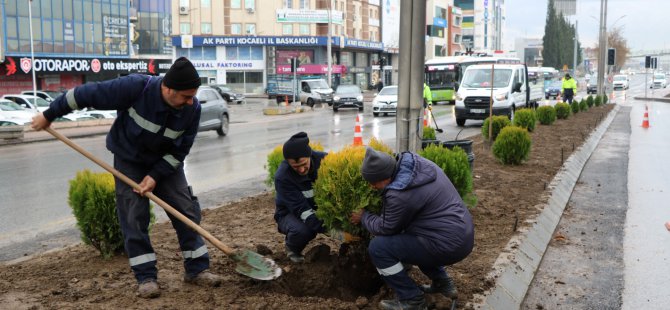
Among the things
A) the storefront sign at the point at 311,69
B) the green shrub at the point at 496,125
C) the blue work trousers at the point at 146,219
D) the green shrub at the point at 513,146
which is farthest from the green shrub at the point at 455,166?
the storefront sign at the point at 311,69

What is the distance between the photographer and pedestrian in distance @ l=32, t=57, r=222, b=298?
4.59 meters

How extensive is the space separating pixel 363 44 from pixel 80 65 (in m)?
40.8

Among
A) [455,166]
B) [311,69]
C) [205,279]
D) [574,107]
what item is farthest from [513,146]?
[311,69]

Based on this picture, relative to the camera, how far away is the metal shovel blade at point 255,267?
481 centimetres

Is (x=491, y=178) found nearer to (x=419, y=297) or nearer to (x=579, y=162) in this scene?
(x=579, y=162)

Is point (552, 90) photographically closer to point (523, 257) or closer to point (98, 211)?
point (523, 257)

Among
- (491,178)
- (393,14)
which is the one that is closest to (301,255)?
(491,178)

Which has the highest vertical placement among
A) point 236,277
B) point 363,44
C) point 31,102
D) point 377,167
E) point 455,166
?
point 363,44

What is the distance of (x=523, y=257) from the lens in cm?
614

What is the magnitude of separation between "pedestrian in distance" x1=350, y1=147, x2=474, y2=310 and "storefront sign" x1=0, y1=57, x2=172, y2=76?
131 feet

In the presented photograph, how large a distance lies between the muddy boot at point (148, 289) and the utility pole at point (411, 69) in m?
4.18

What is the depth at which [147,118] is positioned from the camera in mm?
4672

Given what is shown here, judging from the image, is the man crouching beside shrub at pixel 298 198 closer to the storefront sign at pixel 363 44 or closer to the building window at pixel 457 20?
the storefront sign at pixel 363 44

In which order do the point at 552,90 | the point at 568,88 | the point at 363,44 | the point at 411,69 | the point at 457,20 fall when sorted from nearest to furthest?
the point at 411,69, the point at 568,88, the point at 552,90, the point at 363,44, the point at 457,20
